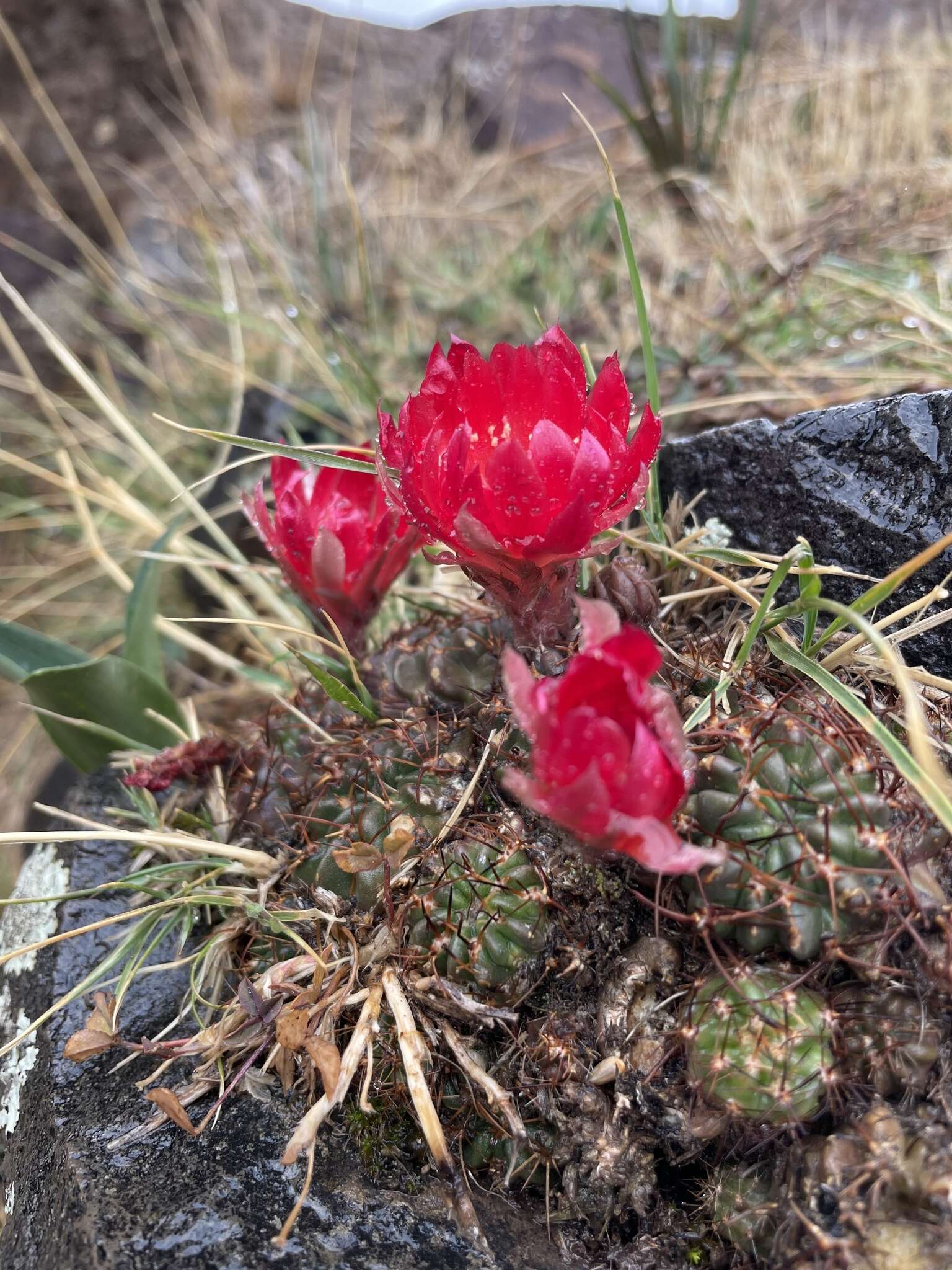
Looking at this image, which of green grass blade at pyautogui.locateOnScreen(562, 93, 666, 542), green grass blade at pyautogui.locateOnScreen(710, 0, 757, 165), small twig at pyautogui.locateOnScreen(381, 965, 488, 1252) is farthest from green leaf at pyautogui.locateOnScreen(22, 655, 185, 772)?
green grass blade at pyautogui.locateOnScreen(710, 0, 757, 165)

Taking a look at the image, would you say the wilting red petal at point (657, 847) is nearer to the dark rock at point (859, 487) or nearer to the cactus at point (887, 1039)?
the cactus at point (887, 1039)

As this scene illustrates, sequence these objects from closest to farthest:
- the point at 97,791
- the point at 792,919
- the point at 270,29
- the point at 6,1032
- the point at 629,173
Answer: the point at 792,919
the point at 6,1032
the point at 97,791
the point at 629,173
the point at 270,29

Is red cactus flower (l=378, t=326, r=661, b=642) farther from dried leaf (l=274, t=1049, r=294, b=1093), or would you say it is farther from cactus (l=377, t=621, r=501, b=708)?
dried leaf (l=274, t=1049, r=294, b=1093)

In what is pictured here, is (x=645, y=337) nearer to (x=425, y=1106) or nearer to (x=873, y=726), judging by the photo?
(x=873, y=726)

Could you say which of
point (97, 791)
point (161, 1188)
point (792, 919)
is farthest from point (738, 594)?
point (97, 791)

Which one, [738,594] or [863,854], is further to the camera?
[738,594]

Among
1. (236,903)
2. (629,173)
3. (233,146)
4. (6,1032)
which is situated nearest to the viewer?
(236,903)

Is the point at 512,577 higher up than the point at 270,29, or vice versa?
the point at 270,29

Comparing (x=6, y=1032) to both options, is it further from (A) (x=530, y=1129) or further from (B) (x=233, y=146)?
(B) (x=233, y=146)

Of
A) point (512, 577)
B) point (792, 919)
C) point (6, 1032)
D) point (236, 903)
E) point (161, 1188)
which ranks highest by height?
point (512, 577)
